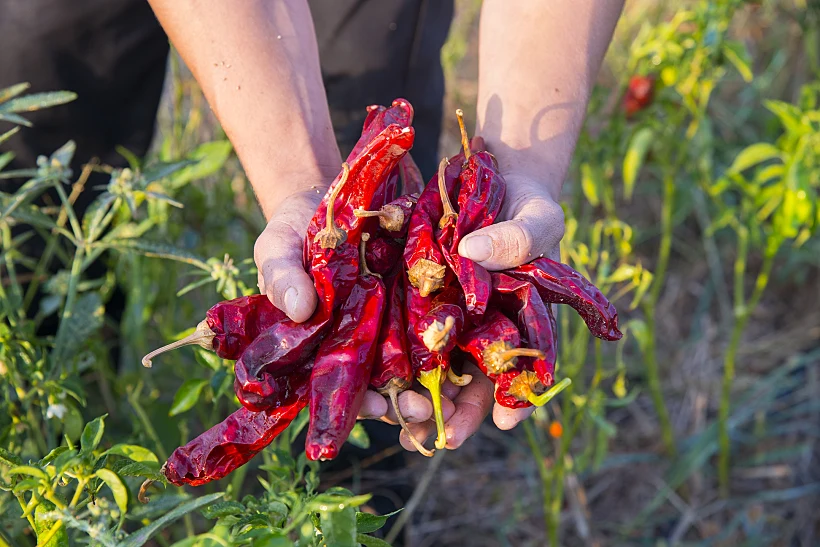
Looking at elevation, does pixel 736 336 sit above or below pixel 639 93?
below

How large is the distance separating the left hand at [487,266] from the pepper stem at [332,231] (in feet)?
0.69

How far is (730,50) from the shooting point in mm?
2086

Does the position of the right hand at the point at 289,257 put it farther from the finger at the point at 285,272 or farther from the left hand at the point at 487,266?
the left hand at the point at 487,266

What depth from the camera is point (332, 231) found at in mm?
1327

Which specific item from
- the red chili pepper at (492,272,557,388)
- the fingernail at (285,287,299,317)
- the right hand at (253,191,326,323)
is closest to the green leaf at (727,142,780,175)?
the red chili pepper at (492,272,557,388)

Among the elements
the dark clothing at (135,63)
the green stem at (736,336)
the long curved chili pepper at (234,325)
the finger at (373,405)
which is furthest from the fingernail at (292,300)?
the green stem at (736,336)

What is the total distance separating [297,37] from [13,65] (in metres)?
0.90

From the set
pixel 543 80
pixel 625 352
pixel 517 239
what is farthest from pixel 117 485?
pixel 625 352

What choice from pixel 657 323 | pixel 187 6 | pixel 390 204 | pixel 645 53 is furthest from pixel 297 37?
pixel 657 323

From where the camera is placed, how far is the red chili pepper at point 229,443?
1.31 meters

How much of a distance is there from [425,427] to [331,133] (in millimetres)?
660

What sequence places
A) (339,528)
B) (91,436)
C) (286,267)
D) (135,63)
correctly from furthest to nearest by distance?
(135,63) < (286,267) < (91,436) < (339,528)

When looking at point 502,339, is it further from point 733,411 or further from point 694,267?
point 694,267

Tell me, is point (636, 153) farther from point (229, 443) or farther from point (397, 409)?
point (229, 443)
